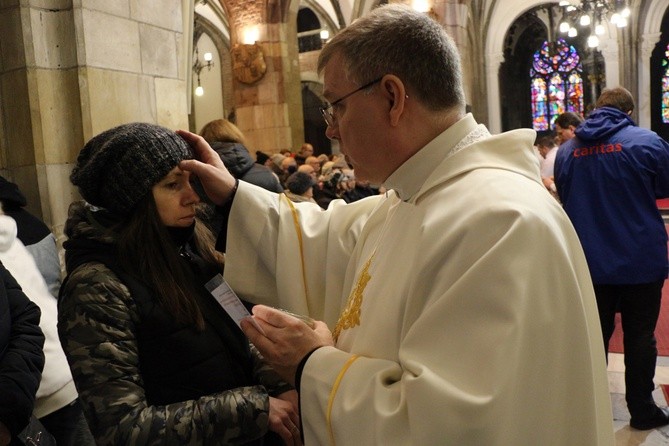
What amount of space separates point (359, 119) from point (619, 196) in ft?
8.96

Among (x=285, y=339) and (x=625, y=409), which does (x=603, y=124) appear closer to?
(x=625, y=409)

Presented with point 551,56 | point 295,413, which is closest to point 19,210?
point 295,413

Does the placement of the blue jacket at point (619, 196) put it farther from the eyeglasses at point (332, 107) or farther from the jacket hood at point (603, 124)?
the eyeglasses at point (332, 107)

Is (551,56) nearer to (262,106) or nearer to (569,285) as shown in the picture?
(262,106)

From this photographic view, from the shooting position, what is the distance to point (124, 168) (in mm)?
1751

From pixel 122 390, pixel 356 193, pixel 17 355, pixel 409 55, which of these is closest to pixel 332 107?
pixel 409 55

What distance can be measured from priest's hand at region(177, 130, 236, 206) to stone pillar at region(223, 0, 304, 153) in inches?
383

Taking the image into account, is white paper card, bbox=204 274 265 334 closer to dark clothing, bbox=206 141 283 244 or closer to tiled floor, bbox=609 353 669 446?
dark clothing, bbox=206 141 283 244

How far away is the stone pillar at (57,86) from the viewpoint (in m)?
3.52

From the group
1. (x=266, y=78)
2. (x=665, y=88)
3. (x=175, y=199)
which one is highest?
(x=665, y=88)

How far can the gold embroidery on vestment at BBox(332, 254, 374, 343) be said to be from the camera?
4.92 feet

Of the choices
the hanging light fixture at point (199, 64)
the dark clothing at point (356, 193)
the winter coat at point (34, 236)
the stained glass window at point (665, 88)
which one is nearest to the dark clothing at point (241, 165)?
the winter coat at point (34, 236)

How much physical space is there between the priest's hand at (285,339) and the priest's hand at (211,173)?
0.61 meters

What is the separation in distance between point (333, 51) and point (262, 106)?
1058cm
